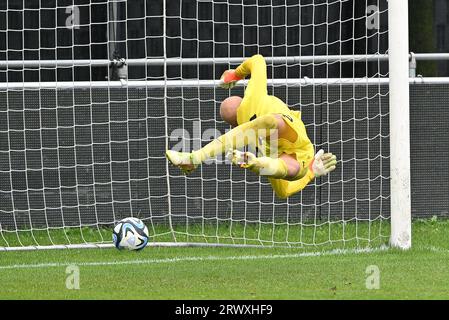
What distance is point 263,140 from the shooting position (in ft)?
34.3

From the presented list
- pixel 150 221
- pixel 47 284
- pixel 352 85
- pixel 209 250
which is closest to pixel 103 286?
pixel 47 284

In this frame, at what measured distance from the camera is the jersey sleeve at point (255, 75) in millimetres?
10566

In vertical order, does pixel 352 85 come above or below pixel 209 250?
above

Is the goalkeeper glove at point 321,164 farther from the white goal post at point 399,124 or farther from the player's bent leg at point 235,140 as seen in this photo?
the white goal post at point 399,124

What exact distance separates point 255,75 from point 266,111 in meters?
0.39

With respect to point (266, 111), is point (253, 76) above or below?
above

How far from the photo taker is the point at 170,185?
13.7m

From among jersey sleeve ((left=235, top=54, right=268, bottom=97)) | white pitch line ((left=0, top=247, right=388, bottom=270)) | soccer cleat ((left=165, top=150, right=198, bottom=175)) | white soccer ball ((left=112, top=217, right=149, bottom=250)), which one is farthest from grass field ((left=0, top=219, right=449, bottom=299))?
jersey sleeve ((left=235, top=54, right=268, bottom=97))

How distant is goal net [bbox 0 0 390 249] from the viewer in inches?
525

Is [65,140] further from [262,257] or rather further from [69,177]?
[262,257]

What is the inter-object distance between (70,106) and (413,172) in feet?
13.3

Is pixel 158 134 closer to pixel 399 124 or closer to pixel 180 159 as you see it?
pixel 399 124

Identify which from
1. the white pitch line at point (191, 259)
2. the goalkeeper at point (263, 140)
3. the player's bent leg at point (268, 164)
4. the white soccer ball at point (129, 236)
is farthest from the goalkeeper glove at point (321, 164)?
the white soccer ball at point (129, 236)

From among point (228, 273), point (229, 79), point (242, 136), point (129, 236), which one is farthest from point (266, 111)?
point (129, 236)
